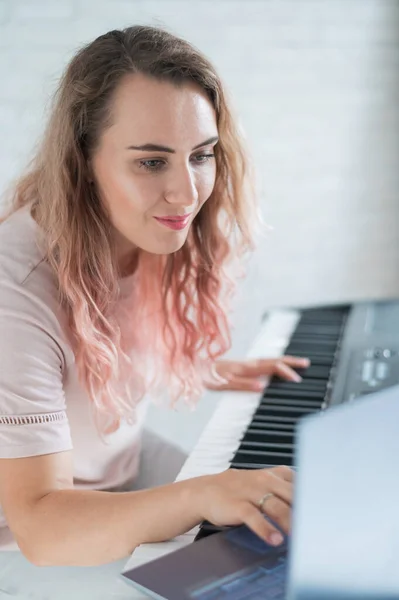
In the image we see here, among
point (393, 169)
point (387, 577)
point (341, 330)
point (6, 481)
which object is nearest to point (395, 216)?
point (393, 169)

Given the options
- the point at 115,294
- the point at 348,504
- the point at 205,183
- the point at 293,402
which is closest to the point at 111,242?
the point at 115,294

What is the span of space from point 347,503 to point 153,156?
0.71 metres

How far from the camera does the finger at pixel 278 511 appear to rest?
0.85 meters

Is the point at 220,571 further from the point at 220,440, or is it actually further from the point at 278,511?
the point at 220,440

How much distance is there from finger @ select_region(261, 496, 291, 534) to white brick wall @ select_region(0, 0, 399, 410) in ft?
6.21

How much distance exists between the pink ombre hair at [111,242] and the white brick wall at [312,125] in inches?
46.3

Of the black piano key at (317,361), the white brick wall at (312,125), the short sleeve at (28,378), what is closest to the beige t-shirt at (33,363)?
the short sleeve at (28,378)

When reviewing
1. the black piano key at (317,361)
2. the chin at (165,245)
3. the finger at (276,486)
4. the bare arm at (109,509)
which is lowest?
the black piano key at (317,361)

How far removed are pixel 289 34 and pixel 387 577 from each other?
8.08 ft

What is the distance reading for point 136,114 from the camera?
1168 millimetres

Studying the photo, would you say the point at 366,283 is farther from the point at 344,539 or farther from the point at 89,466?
the point at 344,539

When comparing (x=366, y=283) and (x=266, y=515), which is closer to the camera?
(x=266, y=515)

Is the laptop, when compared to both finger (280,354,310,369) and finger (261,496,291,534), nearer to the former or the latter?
finger (261,496,291,534)

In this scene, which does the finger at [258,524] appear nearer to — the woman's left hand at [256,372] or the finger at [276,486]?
the finger at [276,486]
